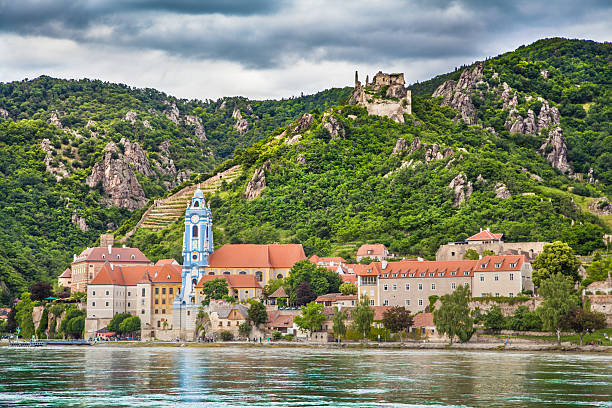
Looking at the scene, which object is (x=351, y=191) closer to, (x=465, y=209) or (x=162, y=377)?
(x=465, y=209)

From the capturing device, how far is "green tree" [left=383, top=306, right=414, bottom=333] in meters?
93.4

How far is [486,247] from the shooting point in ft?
374

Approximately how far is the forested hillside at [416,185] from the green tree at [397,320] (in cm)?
3024

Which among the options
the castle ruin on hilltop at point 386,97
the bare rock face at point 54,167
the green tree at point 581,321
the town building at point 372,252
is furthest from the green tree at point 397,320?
the bare rock face at point 54,167

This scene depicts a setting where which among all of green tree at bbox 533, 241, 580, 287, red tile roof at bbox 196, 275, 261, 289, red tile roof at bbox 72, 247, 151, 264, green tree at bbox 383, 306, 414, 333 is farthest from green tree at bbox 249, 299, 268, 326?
red tile roof at bbox 72, 247, 151, 264

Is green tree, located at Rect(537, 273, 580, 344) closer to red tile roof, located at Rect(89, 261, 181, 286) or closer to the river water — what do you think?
the river water

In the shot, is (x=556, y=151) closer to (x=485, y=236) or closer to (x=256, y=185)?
(x=256, y=185)

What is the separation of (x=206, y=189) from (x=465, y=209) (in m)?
56.5

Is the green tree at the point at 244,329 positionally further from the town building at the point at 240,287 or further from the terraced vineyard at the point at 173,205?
the terraced vineyard at the point at 173,205

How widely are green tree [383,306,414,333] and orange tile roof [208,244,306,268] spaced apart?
30744 millimetres

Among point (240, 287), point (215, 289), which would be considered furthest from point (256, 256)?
point (215, 289)

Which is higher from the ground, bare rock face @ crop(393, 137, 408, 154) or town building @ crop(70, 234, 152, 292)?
bare rock face @ crop(393, 137, 408, 154)

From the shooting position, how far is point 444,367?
66.8m

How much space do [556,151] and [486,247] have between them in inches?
3099
